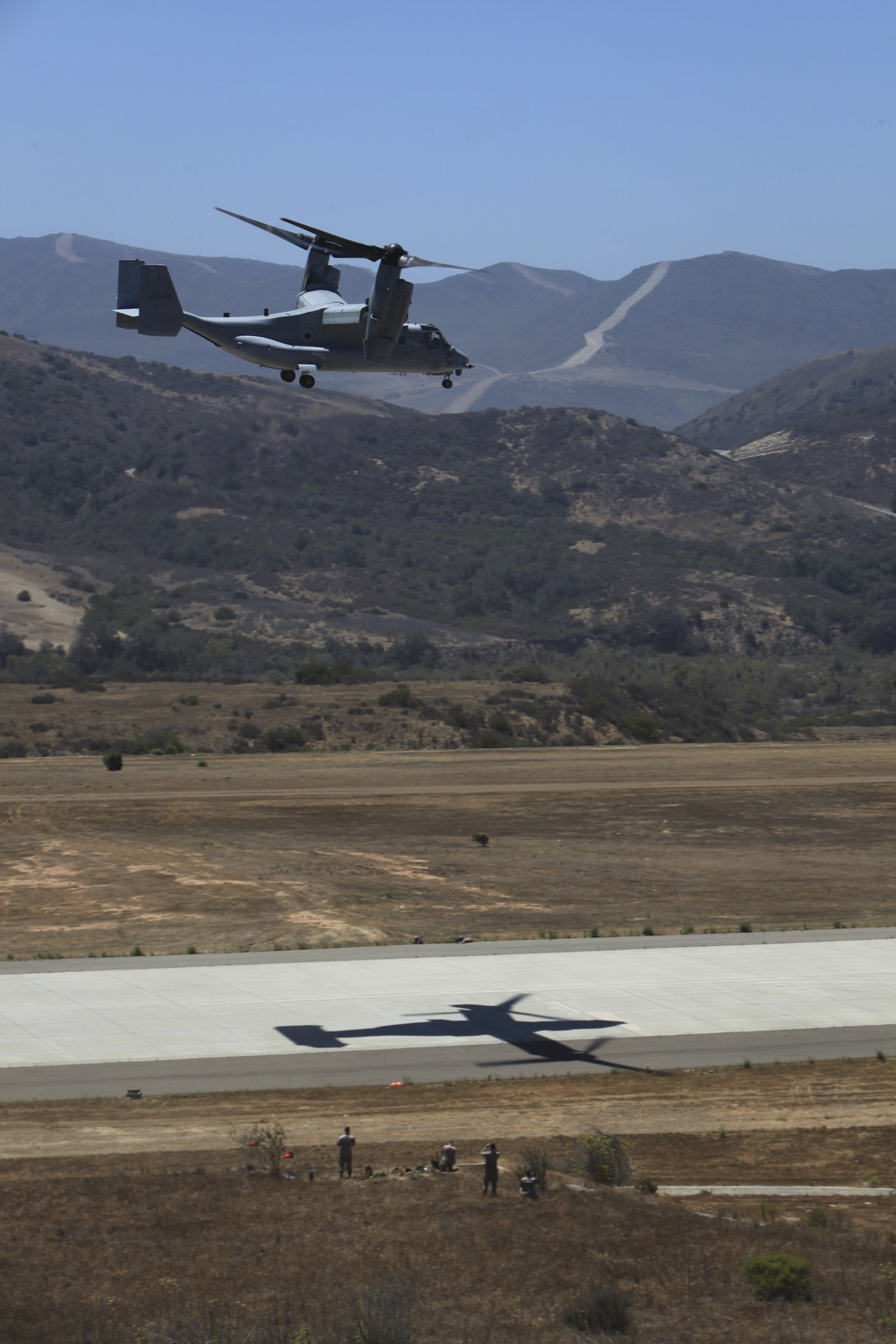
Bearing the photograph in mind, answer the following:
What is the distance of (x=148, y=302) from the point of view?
4084 centimetres

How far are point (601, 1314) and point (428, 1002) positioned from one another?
16.2m

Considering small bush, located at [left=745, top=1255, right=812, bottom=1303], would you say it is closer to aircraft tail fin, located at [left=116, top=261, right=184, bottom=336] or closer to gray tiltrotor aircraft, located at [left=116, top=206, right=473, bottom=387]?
gray tiltrotor aircraft, located at [left=116, top=206, right=473, bottom=387]

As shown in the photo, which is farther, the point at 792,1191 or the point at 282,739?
the point at 282,739

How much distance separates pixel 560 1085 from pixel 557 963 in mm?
9631

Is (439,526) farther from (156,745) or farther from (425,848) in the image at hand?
(425,848)

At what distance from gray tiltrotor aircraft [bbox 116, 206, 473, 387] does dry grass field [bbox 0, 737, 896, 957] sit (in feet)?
44.3

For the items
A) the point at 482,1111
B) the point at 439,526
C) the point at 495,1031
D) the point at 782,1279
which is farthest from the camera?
the point at 439,526

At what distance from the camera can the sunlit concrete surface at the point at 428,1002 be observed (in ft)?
86.9

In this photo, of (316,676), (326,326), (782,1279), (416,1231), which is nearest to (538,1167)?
(416,1231)

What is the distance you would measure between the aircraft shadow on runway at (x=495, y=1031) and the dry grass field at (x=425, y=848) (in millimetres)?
8251

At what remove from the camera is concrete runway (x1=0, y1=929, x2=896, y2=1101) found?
81.6ft

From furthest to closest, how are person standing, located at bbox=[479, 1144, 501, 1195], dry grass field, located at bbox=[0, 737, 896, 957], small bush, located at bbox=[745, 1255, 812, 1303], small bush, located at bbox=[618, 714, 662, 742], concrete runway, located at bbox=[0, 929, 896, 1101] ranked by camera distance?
small bush, located at bbox=[618, 714, 662, 742] → dry grass field, located at bbox=[0, 737, 896, 957] → concrete runway, located at bbox=[0, 929, 896, 1101] → person standing, located at bbox=[479, 1144, 501, 1195] → small bush, located at bbox=[745, 1255, 812, 1303]

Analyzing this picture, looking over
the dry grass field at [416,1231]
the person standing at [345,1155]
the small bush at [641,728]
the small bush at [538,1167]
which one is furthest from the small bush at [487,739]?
the person standing at [345,1155]

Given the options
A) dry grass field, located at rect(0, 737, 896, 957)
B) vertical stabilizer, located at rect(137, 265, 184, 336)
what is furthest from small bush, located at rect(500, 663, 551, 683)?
vertical stabilizer, located at rect(137, 265, 184, 336)
